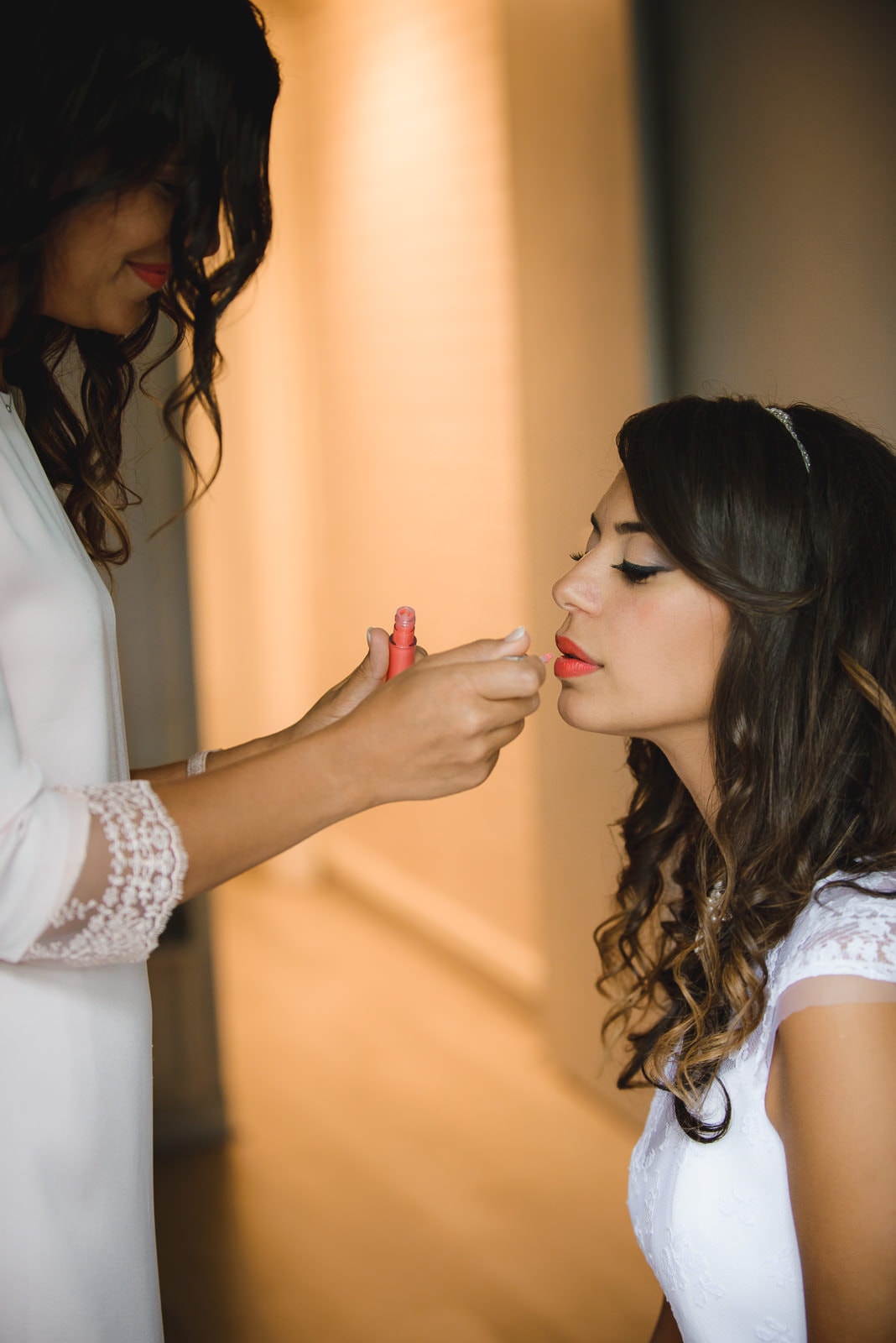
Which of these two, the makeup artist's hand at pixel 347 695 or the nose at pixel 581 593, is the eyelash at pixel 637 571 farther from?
the makeup artist's hand at pixel 347 695

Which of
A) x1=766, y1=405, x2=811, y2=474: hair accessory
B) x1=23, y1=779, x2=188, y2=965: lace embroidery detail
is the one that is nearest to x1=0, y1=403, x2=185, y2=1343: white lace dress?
x1=23, y1=779, x2=188, y2=965: lace embroidery detail

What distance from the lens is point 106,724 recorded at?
1100 mm

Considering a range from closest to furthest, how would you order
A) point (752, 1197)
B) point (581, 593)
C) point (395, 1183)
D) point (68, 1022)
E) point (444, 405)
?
point (68, 1022) → point (752, 1197) → point (581, 593) → point (395, 1183) → point (444, 405)

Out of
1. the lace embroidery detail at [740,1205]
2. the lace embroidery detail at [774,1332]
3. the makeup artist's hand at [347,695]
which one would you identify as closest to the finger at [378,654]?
the makeup artist's hand at [347,695]

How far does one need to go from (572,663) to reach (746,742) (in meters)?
0.22

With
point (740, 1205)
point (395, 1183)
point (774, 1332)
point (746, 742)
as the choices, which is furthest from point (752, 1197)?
point (395, 1183)

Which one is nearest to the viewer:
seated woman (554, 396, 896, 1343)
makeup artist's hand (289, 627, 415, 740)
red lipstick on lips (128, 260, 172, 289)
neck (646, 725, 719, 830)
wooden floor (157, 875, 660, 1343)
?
red lipstick on lips (128, 260, 172, 289)

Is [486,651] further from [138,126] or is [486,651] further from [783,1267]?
[783,1267]

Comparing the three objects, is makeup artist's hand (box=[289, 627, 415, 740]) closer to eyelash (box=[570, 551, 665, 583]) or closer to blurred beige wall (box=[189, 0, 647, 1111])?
eyelash (box=[570, 551, 665, 583])

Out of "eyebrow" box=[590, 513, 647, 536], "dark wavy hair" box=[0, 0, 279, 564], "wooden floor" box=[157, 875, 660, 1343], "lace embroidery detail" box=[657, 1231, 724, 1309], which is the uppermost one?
"dark wavy hair" box=[0, 0, 279, 564]

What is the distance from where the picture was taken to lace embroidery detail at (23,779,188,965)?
0.90m

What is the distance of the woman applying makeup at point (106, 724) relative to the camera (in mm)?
908

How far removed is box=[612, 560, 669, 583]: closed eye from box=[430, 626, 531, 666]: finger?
1.20 ft

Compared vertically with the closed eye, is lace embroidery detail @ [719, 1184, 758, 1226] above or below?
below
